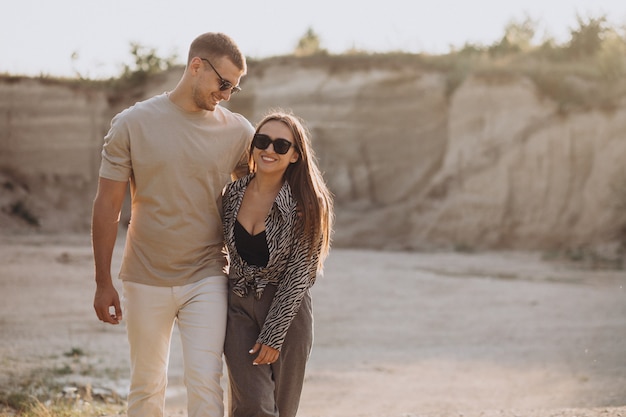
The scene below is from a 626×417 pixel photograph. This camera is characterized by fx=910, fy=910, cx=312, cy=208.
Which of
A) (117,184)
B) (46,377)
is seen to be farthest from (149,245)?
(46,377)

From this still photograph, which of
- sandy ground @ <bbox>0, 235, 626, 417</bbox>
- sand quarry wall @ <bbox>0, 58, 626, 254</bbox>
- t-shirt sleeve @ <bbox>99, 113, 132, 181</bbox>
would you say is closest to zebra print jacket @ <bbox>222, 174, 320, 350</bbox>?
t-shirt sleeve @ <bbox>99, 113, 132, 181</bbox>

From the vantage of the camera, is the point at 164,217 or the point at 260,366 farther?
the point at 164,217

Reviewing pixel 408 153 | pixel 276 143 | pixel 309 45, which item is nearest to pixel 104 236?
pixel 276 143

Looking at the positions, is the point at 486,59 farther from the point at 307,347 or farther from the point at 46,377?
the point at 307,347

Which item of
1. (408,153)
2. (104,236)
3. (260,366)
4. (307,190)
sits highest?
(307,190)

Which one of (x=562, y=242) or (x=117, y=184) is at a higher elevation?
(x=117, y=184)

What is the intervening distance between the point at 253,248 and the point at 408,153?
21.8 metres

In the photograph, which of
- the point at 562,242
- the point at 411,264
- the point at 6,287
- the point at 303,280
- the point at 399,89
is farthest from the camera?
the point at 399,89

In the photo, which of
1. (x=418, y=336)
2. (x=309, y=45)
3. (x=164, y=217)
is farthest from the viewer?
(x=309, y=45)

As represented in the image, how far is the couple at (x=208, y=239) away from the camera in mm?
4391

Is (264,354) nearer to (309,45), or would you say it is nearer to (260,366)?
(260,366)

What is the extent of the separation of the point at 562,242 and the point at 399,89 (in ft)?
21.6

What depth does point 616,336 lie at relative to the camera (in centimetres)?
1197

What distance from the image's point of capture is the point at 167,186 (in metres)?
4.50
